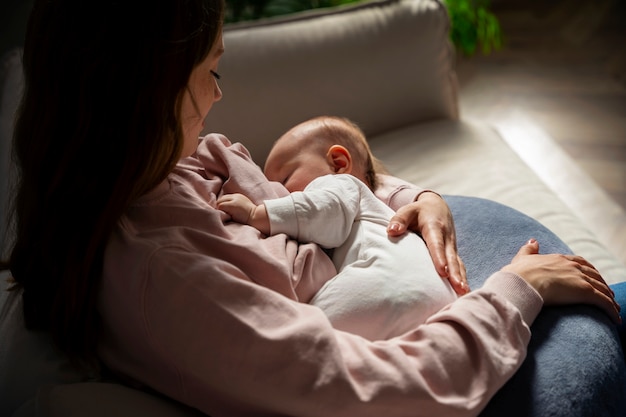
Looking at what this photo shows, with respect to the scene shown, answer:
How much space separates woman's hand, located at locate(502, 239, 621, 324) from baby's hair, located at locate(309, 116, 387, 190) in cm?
38

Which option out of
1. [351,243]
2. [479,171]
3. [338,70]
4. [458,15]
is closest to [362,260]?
Answer: [351,243]

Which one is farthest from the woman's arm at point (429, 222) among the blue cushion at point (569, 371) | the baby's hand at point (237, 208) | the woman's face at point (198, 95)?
the woman's face at point (198, 95)

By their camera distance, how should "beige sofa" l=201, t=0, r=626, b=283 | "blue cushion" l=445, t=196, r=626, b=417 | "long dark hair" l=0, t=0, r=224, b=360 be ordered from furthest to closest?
"beige sofa" l=201, t=0, r=626, b=283 < "blue cushion" l=445, t=196, r=626, b=417 < "long dark hair" l=0, t=0, r=224, b=360

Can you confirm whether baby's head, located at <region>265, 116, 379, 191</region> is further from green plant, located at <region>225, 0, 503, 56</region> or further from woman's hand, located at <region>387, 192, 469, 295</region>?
green plant, located at <region>225, 0, 503, 56</region>

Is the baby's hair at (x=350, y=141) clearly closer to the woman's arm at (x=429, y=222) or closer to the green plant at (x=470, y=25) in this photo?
the woman's arm at (x=429, y=222)

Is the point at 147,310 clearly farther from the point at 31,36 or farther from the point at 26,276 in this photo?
the point at 31,36

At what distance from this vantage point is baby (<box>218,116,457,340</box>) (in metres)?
0.98

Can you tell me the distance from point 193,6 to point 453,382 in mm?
559

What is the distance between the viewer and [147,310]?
0.83 meters

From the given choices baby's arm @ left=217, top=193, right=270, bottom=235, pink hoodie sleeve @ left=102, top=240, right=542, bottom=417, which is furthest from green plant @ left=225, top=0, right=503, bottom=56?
pink hoodie sleeve @ left=102, top=240, right=542, bottom=417

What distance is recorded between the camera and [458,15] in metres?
3.14

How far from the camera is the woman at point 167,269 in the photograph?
2.69 ft

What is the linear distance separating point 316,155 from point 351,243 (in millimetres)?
270

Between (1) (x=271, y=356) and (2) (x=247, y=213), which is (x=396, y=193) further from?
(1) (x=271, y=356)
